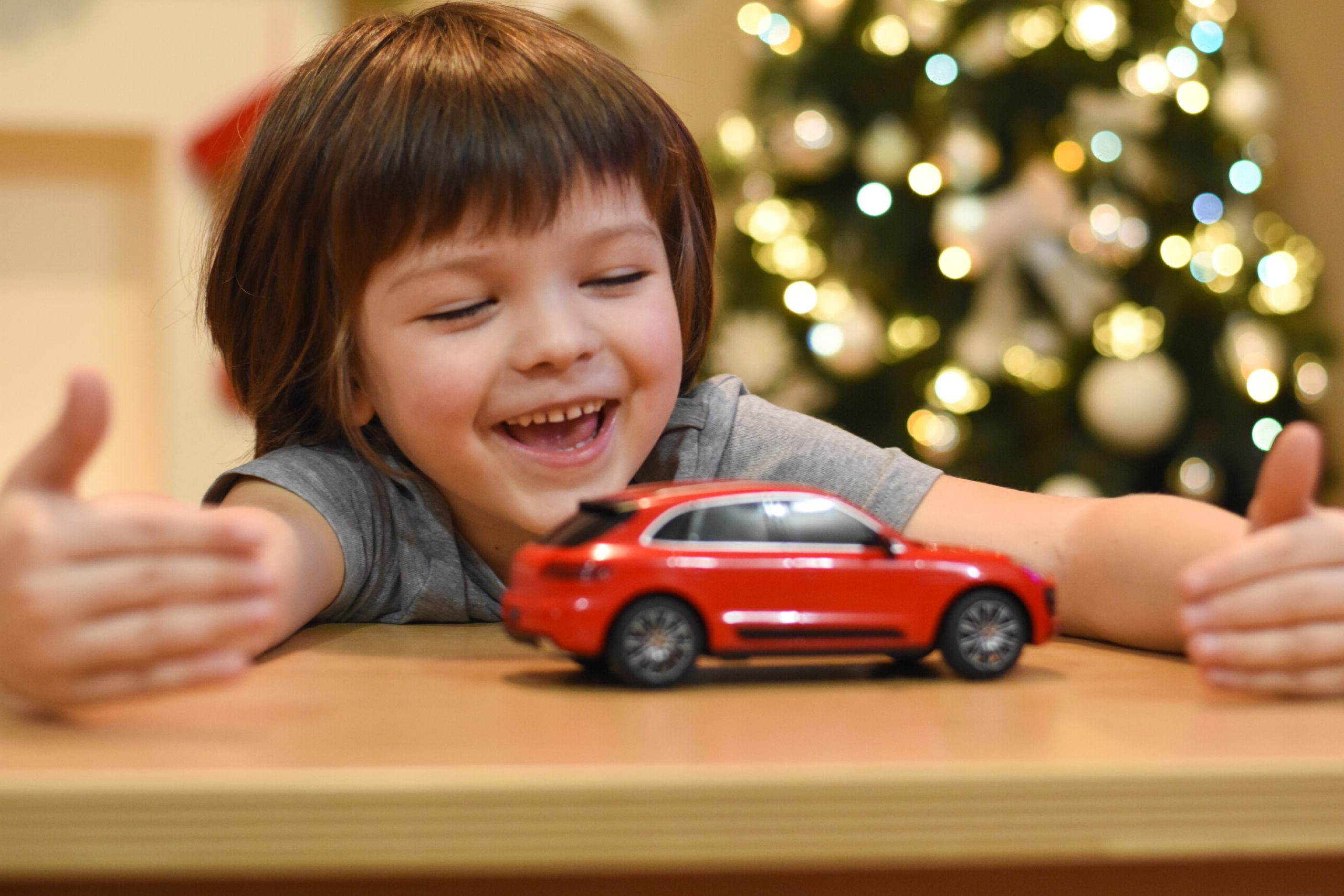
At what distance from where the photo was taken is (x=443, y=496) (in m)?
1.01

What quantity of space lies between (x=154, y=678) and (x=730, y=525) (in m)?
0.28

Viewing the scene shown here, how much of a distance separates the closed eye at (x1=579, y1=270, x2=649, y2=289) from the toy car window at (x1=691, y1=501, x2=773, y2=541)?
280mm

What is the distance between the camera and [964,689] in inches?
22.7

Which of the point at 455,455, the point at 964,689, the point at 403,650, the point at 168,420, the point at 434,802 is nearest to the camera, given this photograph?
the point at 434,802

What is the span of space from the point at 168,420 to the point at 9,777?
3.24 metres

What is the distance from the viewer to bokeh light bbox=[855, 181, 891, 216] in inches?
105

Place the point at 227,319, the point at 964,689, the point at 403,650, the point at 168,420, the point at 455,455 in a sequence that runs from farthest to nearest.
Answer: the point at 168,420 → the point at 227,319 → the point at 455,455 → the point at 403,650 → the point at 964,689

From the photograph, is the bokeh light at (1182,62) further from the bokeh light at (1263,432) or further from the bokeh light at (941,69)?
the bokeh light at (1263,432)

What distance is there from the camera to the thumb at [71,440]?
48 centimetres

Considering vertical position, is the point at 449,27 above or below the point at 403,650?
above

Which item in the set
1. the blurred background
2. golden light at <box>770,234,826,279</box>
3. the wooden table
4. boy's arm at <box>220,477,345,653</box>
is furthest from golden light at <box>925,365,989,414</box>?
the wooden table

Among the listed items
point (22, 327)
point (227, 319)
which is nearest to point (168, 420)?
point (22, 327)

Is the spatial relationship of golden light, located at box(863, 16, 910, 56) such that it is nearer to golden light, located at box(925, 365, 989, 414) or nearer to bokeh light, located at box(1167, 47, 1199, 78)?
bokeh light, located at box(1167, 47, 1199, 78)

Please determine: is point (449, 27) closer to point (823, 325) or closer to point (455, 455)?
point (455, 455)
